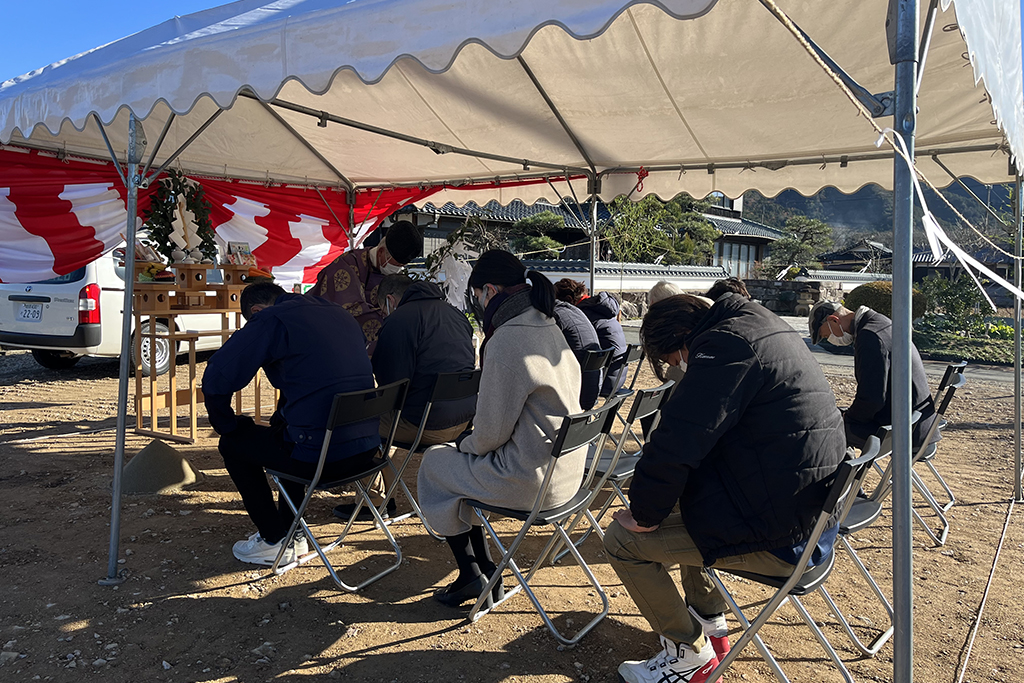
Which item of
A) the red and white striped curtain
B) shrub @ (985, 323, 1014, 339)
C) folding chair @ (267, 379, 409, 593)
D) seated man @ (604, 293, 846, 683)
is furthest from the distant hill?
seated man @ (604, 293, 846, 683)

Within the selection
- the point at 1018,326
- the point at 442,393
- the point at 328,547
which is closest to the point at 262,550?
the point at 328,547

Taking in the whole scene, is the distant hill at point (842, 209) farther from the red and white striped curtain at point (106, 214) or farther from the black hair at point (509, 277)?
the black hair at point (509, 277)

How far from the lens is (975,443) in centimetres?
565

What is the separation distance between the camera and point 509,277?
7.72 ft

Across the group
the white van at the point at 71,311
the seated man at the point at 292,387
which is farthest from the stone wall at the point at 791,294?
the seated man at the point at 292,387

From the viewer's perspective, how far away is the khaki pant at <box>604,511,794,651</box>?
187 cm

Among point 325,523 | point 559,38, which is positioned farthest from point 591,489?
point 559,38

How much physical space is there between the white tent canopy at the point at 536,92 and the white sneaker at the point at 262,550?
1767mm

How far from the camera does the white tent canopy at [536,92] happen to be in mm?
2062

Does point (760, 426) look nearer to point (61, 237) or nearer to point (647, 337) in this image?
point (647, 337)

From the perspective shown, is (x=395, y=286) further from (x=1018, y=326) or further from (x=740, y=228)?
(x=740, y=228)

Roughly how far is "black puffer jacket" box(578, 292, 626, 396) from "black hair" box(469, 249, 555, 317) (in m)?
2.01

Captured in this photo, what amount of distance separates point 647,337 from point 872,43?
6.35ft

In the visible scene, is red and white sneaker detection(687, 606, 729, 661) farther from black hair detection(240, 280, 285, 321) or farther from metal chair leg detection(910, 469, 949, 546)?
black hair detection(240, 280, 285, 321)
